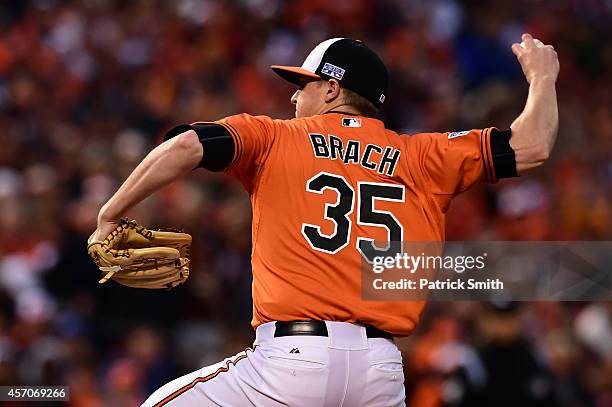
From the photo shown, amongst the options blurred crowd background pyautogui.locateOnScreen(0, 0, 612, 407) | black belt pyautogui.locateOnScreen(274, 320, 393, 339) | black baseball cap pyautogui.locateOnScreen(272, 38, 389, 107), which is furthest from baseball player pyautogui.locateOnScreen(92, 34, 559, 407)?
blurred crowd background pyautogui.locateOnScreen(0, 0, 612, 407)

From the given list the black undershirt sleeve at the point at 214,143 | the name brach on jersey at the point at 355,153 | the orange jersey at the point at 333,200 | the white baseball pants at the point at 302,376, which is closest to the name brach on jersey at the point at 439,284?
the orange jersey at the point at 333,200

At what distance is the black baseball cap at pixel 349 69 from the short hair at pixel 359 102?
0.01 m

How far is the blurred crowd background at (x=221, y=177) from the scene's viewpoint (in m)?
7.22

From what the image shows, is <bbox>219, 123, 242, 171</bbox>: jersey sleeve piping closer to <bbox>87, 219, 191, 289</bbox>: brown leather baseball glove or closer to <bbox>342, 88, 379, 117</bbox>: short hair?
<bbox>87, 219, 191, 289</bbox>: brown leather baseball glove

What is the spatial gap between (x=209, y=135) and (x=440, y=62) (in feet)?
24.3

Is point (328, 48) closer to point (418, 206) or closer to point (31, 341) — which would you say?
point (418, 206)

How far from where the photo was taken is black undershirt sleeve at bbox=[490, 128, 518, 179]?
369 centimetres

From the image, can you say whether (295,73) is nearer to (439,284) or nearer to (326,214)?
(326,214)

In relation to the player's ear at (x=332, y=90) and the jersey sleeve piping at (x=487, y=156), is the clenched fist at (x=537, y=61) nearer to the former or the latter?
the jersey sleeve piping at (x=487, y=156)

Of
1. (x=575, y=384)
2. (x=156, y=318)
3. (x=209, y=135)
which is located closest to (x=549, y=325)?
(x=575, y=384)

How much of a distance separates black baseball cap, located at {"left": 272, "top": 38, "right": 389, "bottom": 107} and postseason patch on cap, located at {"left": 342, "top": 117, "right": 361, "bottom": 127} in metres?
0.17

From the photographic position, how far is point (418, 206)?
370cm

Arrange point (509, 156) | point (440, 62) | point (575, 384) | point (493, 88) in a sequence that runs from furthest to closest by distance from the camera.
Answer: point (440, 62) < point (493, 88) < point (575, 384) < point (509, 156)

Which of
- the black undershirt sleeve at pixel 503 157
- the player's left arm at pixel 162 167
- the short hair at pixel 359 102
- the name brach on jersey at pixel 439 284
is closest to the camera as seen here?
the player's left arm at pixel 162 167
